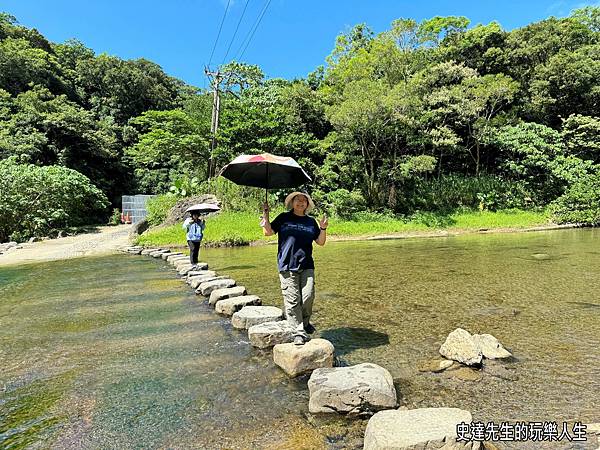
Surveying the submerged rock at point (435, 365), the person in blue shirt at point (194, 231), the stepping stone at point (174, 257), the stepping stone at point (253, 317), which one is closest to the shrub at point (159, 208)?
the stepping stone at point (174, 257)

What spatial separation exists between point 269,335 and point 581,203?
24343mm

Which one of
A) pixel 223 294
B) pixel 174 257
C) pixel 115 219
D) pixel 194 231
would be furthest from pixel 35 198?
pixel 223 294

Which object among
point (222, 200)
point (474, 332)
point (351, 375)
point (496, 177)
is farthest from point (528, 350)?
point (496, 177)

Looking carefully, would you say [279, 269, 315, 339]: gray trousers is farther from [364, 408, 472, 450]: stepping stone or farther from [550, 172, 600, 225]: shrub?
[550, 172, 600, 225]: shrub

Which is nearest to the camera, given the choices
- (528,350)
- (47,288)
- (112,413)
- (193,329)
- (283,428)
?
(283,428)

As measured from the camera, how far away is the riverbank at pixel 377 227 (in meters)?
17.8

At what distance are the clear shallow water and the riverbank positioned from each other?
821cm

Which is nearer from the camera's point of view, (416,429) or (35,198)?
(416,429)

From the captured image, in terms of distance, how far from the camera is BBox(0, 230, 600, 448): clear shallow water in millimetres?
3035

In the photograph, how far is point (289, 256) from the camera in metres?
4.44

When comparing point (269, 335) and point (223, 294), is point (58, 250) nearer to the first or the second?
point (223, 294)

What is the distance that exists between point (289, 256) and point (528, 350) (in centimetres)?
280

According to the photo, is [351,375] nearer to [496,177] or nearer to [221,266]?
[221,266]

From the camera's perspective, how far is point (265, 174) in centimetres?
531
